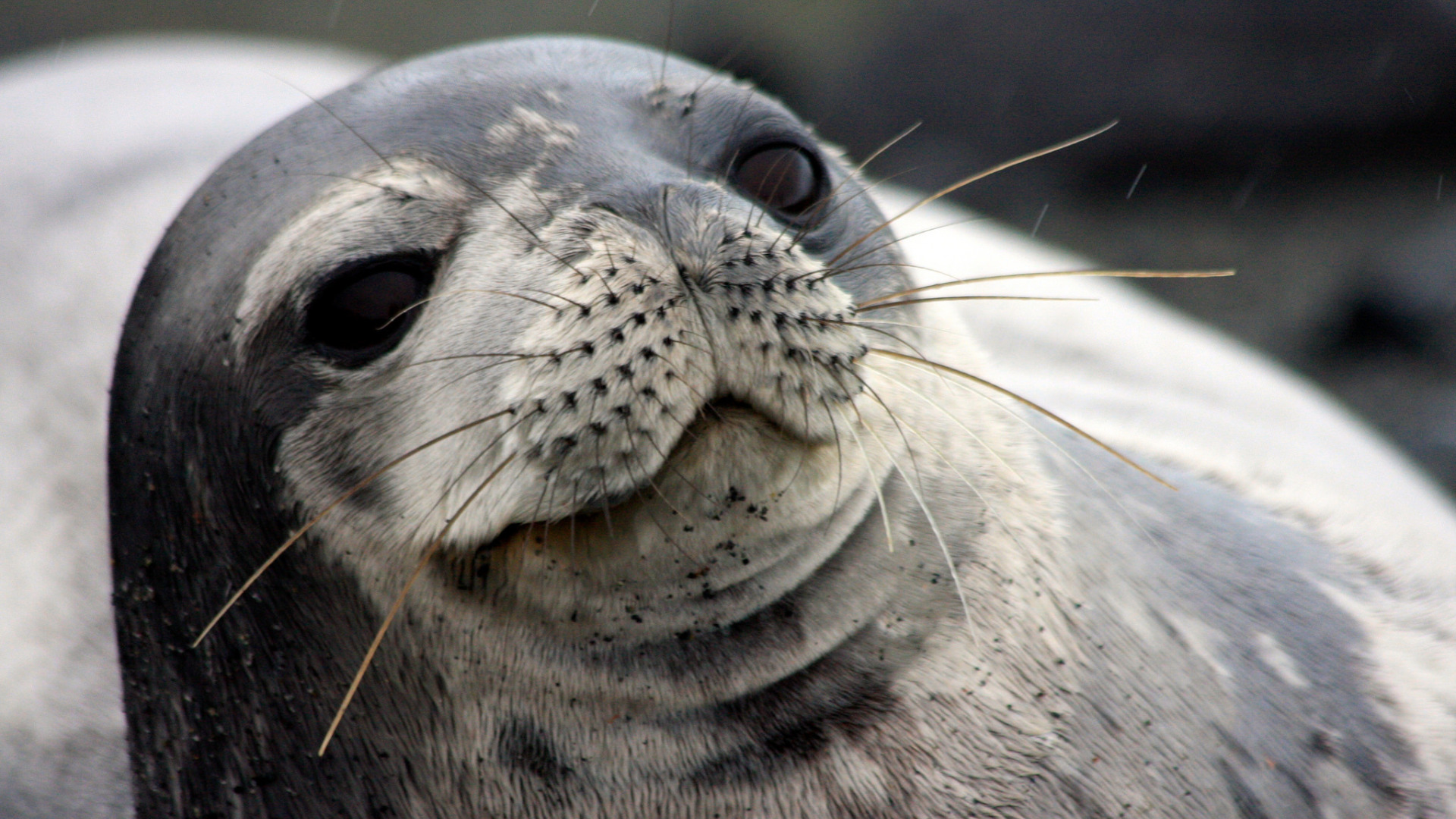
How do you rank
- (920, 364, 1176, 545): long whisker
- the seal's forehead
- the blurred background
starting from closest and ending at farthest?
1. the seal's forehead
2. (920, 364, 1176, 545): long whisker
3. the blurred background

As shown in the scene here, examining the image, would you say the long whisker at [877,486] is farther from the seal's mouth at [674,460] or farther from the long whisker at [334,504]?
the long whisker at [334,504]

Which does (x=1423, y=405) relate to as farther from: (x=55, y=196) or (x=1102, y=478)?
(x=55, y=196)

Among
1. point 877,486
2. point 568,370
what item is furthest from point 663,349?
point 877,486

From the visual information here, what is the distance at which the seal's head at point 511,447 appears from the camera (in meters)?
1.19

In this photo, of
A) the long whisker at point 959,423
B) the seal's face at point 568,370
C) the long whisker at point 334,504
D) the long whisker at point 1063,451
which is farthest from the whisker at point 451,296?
the long whisker at point 1063,451

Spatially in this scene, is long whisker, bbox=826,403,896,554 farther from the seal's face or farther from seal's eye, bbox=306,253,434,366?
seal's eye, bbox=306,253,434,366

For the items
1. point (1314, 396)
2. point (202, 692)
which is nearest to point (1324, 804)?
point (202, 692)

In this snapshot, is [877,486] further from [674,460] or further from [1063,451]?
[1063,451]

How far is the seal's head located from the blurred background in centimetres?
386

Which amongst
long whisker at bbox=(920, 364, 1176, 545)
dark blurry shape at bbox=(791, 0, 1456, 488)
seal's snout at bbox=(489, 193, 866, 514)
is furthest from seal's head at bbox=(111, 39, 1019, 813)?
dark blurry shape at bbox=(791, 0, 1456, 488)

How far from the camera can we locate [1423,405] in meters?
4.10

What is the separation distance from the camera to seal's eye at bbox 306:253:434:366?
1.31 m

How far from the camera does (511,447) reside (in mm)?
1168

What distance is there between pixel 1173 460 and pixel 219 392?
1.55 m
